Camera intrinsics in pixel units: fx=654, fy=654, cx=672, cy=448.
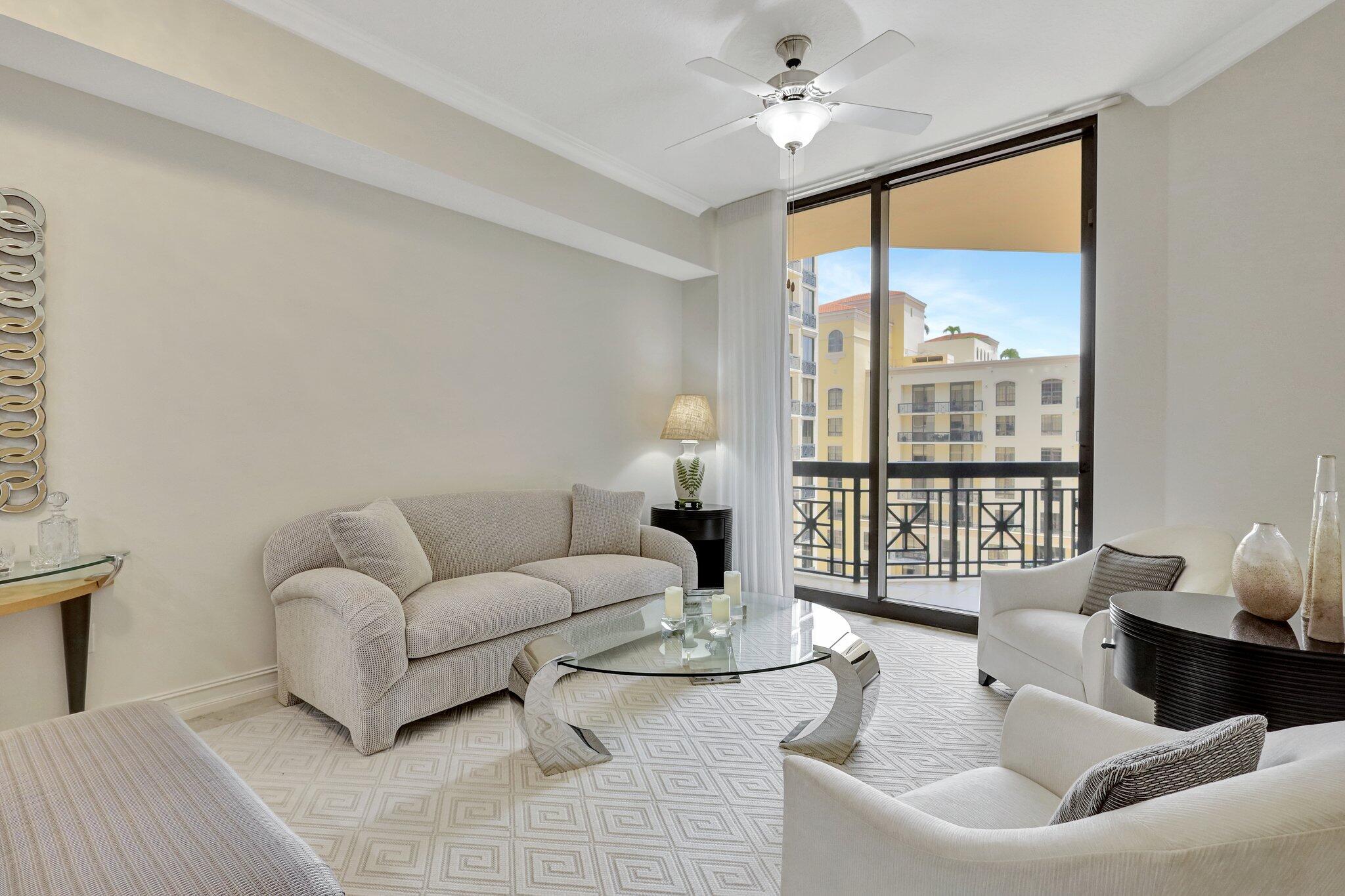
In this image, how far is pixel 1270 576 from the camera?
153 cm

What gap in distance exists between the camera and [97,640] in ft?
7.91

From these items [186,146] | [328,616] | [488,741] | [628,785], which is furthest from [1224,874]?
[186,146]

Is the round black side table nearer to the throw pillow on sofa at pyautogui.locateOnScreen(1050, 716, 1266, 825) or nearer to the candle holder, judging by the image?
the candle holder

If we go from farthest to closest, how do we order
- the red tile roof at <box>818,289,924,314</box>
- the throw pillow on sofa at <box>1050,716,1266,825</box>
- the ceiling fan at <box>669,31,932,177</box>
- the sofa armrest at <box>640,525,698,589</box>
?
the red tile roof at <box>818,289,924,314</box>, the sofa armrest at <box>640,525,698,589</box>, the ceiling fan at <box>669,31,932,177</box>, the throw pillow on sofa at <box>1050,716,1266,825</box>

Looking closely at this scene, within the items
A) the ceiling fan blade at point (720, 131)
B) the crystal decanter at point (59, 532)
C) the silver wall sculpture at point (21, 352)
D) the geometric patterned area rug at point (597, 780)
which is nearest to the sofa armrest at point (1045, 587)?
the geometric patterned area rug at point (597, 780)

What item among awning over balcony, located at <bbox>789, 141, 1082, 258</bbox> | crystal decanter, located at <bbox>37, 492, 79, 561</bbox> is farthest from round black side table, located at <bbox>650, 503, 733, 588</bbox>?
crystal decanter, located at <bbox>37, 492, 79, 561</bbox>

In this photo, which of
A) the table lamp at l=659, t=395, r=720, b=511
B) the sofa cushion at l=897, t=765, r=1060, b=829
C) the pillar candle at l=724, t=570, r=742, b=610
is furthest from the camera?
the table lamp at l=659, t=395, r=720, b=511

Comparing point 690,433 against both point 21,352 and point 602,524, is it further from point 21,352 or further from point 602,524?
point 21,352

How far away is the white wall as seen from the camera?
235 cm

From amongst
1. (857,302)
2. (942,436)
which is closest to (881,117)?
(857,302)

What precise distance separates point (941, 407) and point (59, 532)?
Answer: 13.7 ft

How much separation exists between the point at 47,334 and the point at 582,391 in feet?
8.28

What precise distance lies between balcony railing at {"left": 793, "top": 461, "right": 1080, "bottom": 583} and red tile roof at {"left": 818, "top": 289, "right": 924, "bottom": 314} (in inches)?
40.1

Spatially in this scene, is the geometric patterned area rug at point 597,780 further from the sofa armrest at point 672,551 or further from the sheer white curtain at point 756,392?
the sheer white curtain at point 756,392
